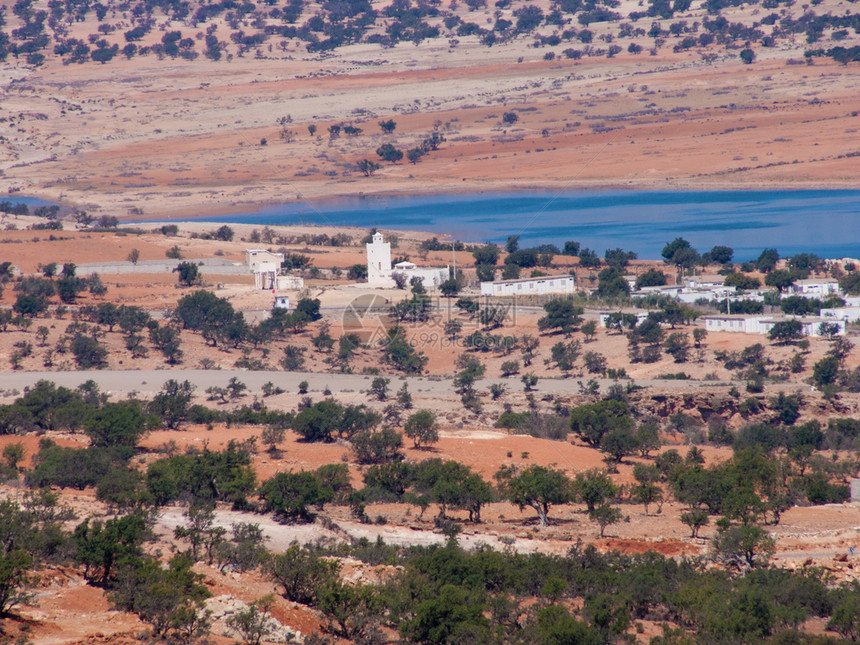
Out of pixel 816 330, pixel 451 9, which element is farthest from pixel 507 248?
pixel 451 9

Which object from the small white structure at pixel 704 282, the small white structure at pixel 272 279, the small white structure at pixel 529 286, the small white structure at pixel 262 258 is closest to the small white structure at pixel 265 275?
the small white structure at pixel 272 279

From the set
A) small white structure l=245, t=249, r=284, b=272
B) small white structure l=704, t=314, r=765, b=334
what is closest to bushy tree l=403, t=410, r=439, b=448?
small white structure l=704, t=314, r=765, b=334

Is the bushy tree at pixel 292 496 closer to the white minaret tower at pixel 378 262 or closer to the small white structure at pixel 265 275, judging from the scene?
the white minaret tower at pixel 378 262

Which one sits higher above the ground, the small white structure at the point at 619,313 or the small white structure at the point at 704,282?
the small white structure at the point at 704,282

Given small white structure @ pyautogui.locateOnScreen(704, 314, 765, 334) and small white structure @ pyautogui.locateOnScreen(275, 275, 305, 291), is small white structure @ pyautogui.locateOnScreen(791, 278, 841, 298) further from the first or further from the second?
small white structure @ pyautogui.locateOnScreen(275, 275, 305, 291)

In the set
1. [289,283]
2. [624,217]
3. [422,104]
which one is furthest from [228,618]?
[422,104]

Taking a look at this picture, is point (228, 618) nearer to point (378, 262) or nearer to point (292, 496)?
point (292, 496)

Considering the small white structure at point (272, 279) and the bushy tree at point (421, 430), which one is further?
the small white structure at point (272, 279)
